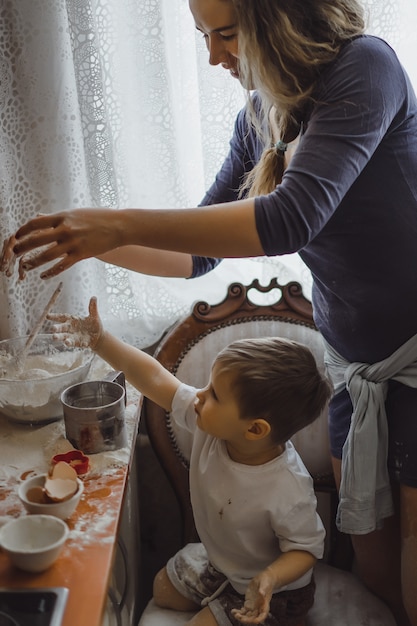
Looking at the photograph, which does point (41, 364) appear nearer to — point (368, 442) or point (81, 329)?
point (81, 329)

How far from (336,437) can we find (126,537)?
444 mm

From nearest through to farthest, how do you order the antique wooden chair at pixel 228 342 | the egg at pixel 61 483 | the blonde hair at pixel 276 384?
1. the egg at pixel 61 483
2. the blonde hair at pixel 276 384
3. the antique wooden chair at pixel 228 342

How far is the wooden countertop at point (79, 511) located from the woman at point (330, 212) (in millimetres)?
303

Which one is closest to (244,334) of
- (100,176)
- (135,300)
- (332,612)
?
(135,300)

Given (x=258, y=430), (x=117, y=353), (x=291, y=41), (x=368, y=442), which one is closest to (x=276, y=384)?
(x=258, y=430)

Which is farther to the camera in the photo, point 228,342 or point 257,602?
point 228,342

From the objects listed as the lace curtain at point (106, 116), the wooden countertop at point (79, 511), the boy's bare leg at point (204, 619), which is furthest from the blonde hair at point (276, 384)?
the lace curtain at point (106, 116)

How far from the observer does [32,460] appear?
111 cm

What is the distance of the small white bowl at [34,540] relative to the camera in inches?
32.7

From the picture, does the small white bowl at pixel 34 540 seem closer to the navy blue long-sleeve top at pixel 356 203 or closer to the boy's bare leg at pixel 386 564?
the navy blue long-sleeve top at pixel 356 203

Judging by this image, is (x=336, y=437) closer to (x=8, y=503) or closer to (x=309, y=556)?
(x=309, y=556)

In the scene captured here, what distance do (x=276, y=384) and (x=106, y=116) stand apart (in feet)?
2.23

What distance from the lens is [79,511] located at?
976mm

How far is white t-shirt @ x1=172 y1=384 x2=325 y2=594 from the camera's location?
1.15m
